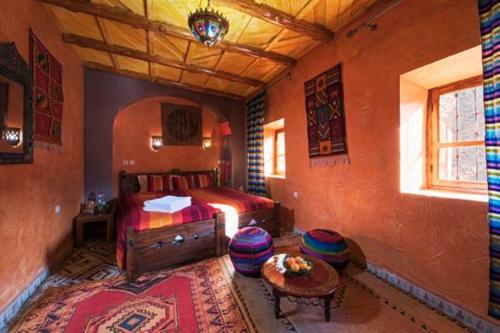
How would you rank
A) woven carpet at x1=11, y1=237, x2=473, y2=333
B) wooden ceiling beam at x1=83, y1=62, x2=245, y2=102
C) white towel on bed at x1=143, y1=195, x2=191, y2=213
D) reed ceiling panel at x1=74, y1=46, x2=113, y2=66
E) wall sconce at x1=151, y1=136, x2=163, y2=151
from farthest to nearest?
wall sconce at x1=151, y1=136, x2=163, y2=151, wooden ceiling beam at x1=83, y1=62, x2=245, y2=102, reed ceiling panel at x1=74, y1=46, x2=113, y2=66, white towel on bed at x1=143, y1=195, x2=191, y2=213, woven carpet at x1=11, y1=237, x2=473, y2=333

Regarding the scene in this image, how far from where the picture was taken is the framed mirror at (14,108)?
1.60m

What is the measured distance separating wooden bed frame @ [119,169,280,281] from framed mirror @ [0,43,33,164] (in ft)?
3.66

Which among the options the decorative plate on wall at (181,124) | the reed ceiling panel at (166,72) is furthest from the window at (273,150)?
the reed ceiling panel at (166,72)

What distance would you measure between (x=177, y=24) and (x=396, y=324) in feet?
11.6

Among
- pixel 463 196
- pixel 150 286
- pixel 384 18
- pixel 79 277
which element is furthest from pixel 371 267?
pixel 79 277

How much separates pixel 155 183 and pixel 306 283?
3.48 m

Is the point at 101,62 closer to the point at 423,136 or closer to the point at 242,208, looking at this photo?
the point at 242,208

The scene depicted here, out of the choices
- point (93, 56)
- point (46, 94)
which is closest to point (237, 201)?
point (46, 94)

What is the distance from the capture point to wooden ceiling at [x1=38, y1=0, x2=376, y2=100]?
2.14 metres

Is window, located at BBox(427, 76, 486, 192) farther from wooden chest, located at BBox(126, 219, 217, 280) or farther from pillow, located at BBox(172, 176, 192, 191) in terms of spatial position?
pillow, located at BBox(172, 176, 192, 191)

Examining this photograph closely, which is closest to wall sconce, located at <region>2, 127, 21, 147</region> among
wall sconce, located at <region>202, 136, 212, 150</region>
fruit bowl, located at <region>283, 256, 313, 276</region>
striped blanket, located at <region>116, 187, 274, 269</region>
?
striped blanket, located at <region>116, 187, 274, 269</region>

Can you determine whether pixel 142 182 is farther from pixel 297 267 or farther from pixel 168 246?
pixel 297 267

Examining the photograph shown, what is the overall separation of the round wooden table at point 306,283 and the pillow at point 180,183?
2.97 meters

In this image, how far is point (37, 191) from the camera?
2.10 meters
